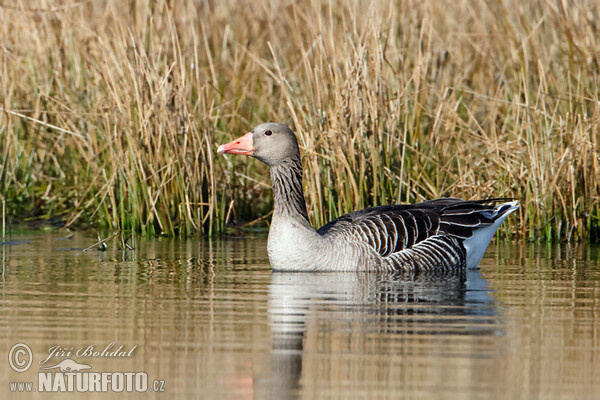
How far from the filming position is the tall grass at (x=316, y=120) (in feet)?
43.2

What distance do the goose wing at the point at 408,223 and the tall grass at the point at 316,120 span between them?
144 cm

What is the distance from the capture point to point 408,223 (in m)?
11.3

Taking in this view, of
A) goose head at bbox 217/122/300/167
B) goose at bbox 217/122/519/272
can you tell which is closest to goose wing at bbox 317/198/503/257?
goose at bbox 217/122/519/272

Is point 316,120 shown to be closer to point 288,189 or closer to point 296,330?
A: point 288,189

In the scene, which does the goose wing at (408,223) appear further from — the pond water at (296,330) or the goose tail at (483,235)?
the pond water at (296,330)

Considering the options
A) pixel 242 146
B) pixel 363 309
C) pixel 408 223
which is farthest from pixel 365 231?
pixel 363 309

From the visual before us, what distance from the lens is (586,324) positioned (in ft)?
25.7

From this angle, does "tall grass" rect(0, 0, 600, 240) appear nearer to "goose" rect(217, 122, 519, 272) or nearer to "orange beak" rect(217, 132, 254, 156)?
"goose" rect(217, 122, 519, 272)

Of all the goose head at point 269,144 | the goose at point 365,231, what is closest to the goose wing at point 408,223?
the goose at point 365,231

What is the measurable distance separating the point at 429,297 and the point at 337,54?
5080 mm

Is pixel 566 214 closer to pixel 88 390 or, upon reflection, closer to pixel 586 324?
pixel 586 324

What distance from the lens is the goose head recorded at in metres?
11.4

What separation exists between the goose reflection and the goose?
0.17m

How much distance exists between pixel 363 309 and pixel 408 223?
2912 mm
